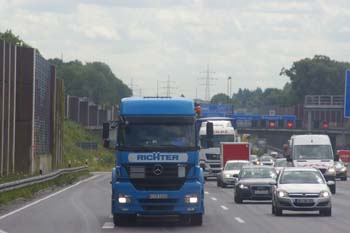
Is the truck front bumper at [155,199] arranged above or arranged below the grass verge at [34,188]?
above

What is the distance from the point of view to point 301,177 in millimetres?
34094

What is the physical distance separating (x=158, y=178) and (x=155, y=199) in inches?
19.9

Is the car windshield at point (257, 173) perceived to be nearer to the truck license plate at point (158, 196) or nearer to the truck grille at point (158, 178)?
the truck grille at point (158, 178)

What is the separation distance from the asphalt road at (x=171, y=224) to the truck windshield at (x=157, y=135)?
1.98m

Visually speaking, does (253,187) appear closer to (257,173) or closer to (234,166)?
(257,173)

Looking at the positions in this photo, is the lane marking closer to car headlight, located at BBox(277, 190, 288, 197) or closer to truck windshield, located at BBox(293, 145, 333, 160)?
car headlight, located at BBox(277, 190, 288, 197)

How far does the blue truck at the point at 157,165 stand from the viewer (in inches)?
1056

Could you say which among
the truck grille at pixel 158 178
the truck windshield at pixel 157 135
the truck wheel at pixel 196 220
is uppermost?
the truck windshield at pixel 157 135

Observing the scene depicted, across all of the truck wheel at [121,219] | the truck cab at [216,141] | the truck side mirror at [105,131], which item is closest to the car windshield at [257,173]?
the truck wheel at [121,219]

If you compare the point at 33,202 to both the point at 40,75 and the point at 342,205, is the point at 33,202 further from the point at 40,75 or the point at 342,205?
the point at 40,75

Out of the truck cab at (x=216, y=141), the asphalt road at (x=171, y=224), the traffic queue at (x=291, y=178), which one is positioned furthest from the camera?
the truck cab at (x=216, y=141)

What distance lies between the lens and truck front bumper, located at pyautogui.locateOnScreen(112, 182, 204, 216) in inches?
1056

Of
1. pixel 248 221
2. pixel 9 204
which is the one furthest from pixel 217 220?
pixel 9 204

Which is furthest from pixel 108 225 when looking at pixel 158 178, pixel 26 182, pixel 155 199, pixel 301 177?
pixel 26 182
